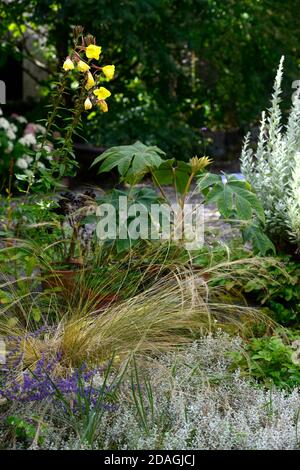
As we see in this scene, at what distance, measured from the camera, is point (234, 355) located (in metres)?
3.32

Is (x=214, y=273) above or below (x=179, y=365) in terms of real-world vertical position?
above

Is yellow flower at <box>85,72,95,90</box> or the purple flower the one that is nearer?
the purple flower

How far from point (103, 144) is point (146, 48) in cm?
110

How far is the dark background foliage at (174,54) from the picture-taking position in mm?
7758

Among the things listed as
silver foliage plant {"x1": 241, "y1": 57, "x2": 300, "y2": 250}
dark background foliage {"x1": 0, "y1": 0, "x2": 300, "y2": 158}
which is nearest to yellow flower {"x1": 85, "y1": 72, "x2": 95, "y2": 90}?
silver foliage plant {"x1": 241, "y1": 57, "x2": 300, "y2": 250}

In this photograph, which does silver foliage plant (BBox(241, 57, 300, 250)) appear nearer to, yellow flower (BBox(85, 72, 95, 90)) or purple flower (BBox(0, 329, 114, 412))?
yellow flower (BBox(85, 72, 95, 90))

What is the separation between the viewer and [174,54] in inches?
346

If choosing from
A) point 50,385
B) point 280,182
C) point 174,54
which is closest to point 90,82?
point 280,182

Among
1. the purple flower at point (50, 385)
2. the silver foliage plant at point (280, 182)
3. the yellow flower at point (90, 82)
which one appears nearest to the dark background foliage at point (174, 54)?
the silver foliage plant at point (280, 182)

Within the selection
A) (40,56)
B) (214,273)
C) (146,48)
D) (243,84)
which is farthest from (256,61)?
(214,273)

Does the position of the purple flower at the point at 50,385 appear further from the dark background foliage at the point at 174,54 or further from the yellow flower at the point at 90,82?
the dark background foliage at the point at 174,54

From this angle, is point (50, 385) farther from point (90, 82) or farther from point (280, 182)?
point (280, 182)

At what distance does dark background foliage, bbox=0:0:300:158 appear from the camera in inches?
305
